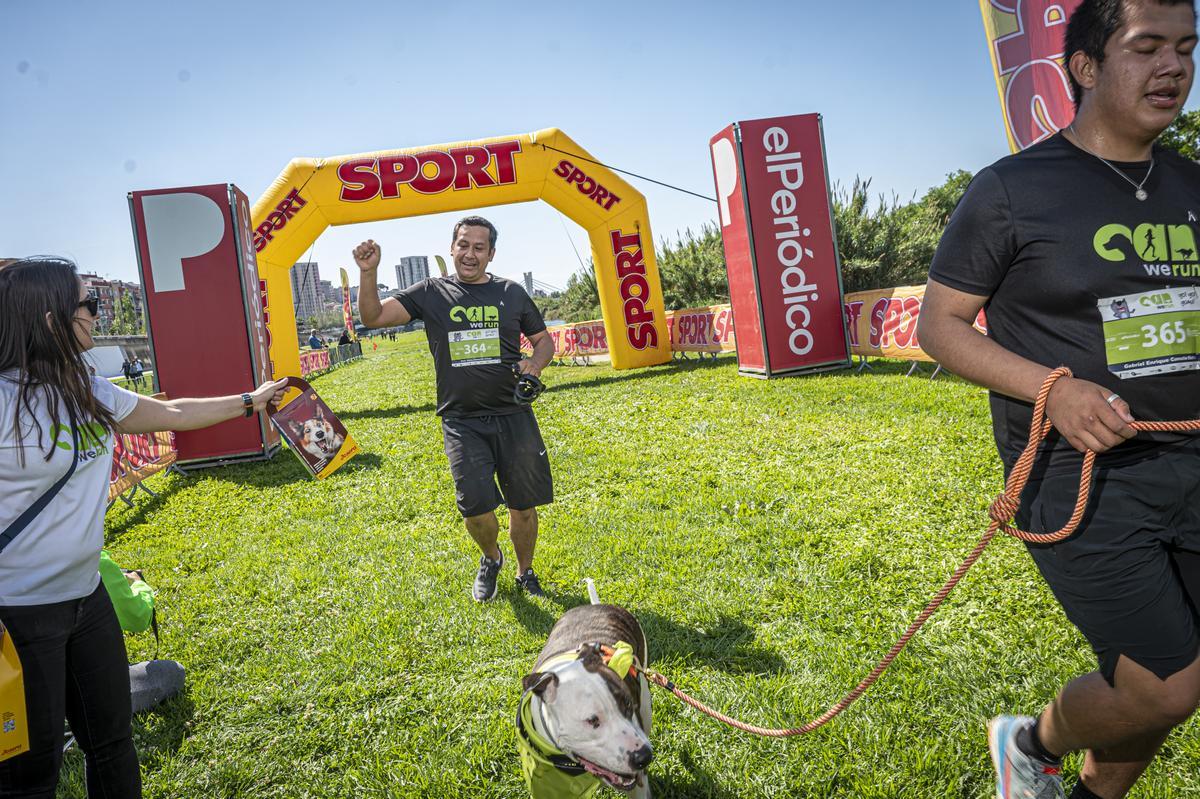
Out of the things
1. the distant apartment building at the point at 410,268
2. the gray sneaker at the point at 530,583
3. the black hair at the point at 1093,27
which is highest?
the distant apartment building at the point at 410,268

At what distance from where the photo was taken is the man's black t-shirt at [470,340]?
14.1 feet

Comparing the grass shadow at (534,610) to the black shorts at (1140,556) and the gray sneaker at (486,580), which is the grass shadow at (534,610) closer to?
the gray sneaker at (486,580)

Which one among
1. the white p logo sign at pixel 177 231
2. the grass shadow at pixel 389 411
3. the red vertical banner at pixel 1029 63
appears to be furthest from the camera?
the grass shadow at pixel 389 411

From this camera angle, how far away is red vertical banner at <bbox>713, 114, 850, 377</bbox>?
36.4 feet

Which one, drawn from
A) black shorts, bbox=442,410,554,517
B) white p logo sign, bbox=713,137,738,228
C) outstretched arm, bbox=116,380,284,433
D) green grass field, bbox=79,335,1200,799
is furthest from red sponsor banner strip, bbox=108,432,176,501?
white p logo sign, bbox=713,137,738,228

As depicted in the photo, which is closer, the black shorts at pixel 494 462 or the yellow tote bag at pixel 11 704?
the yellow tote bag at pixel 11 704

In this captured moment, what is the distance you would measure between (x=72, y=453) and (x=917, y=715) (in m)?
3.29

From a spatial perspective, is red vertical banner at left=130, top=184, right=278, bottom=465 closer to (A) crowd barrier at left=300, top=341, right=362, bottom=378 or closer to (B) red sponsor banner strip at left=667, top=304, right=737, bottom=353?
(B) red sponsor banner strip at left=667, top=304, right=737, bottom=353

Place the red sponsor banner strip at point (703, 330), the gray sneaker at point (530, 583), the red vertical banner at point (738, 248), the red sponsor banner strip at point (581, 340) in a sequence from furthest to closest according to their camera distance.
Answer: the red sponsor banner strip at point (581, 340), the red sponsor banner strip at point (703, 330), the red vertical banner at point (738, 248), the gray sneaker at point (530, 583)

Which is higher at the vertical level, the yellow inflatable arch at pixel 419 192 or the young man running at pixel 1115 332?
the yellow inflatable arch at pixel 419 192

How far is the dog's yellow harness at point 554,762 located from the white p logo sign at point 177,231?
9.54 m

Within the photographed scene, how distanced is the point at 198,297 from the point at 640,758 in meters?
9.79

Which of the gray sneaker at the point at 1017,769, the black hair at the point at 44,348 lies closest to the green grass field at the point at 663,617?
the gray sneaker at the point at 1017,769

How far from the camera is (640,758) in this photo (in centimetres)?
209
